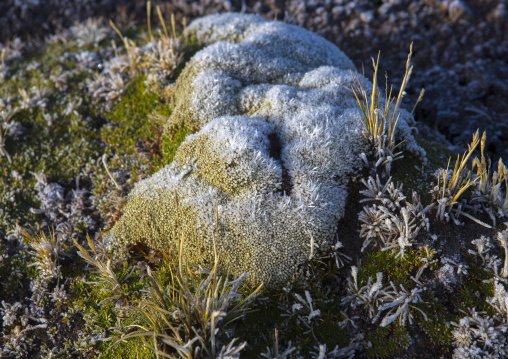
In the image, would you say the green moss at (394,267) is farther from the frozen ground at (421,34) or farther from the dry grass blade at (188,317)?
the frozen ground at (421,34)

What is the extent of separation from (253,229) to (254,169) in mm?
715

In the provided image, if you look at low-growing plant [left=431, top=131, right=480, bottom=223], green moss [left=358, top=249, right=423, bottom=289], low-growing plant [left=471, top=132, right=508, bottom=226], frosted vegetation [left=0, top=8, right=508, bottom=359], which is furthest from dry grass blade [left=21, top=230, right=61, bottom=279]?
low-growing plant [left=471, top=132, right=508, bottom=226]

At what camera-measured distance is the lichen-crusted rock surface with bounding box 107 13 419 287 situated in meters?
3.91

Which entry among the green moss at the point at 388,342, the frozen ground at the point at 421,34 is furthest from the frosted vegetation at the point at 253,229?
the frozen ground at the point at 421,34

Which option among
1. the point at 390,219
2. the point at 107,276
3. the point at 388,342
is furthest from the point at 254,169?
the point at 388,342

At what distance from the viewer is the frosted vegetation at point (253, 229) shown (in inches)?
140

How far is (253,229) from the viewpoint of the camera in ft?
12.8

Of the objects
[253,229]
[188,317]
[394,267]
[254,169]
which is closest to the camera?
[188,317]

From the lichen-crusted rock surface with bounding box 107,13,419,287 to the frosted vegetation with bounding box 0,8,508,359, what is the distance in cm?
2

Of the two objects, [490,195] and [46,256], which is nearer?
[490,195]

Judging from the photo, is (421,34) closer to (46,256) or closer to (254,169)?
(254,169)

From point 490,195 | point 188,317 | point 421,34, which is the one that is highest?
point 421,34

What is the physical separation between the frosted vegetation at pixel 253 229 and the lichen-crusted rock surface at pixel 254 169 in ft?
0.06

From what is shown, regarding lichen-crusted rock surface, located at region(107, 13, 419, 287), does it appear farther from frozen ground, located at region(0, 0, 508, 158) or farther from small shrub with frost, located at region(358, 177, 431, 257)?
frozen ground, located at region(0, 0, 508, 158)
